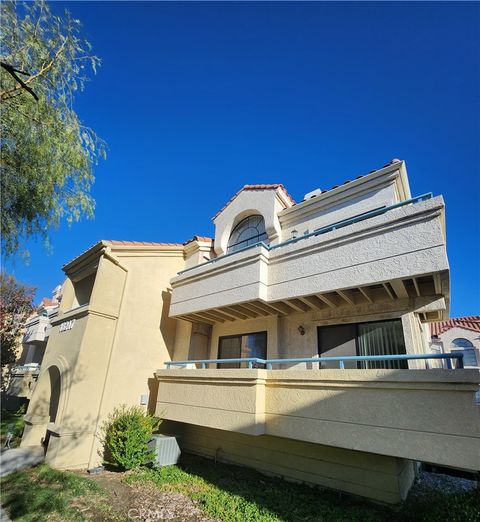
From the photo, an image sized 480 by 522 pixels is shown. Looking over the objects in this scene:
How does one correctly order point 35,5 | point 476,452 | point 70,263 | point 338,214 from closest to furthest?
point 476,452 → point 35,5 → point 338,214 → point 70,263

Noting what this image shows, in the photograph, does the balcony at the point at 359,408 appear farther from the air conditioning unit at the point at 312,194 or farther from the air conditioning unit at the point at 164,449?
the air conditioning unit at the point at 312,194

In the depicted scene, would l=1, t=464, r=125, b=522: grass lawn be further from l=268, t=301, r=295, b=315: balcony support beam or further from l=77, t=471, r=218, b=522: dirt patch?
l=268, t=301, r=295, b=315: balcony support beam

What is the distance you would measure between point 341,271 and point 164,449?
8257mm

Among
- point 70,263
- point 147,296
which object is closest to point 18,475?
point 147,296

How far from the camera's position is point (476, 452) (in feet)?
16.8

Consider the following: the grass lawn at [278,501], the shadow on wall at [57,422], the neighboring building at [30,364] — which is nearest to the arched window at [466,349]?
the grass lawn at [278,501]

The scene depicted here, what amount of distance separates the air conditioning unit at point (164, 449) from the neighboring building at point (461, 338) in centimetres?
1722

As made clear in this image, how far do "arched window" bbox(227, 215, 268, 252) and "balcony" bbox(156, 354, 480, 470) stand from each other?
19.0 ft

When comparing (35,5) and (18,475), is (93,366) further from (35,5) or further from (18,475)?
(35,5)

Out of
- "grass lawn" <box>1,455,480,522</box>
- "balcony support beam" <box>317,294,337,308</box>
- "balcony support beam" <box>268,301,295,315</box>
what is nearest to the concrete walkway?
"grass lawn" <box>1,455,480,522</box>

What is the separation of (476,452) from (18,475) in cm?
1190

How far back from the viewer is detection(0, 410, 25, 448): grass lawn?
12.5 metres

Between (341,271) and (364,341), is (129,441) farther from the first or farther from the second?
(341,271)

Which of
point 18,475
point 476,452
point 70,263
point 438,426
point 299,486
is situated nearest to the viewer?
point 476,452
